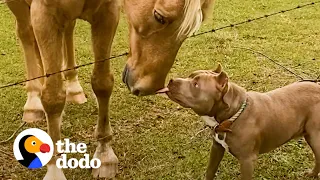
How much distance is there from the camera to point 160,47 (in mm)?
1860

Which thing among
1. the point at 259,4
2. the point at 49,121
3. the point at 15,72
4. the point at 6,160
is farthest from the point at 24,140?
the point at 259,4

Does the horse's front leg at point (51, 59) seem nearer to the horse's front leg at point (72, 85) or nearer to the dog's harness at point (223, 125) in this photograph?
the dog's harness at point (223, 125)

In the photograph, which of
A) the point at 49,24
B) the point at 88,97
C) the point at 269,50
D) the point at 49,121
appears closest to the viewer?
the point at 49,24

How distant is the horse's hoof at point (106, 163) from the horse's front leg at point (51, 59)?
177 millimetres

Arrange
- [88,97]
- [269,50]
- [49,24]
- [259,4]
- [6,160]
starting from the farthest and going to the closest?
[259,4], [269,50], [88,97], [6,160], [49,24]

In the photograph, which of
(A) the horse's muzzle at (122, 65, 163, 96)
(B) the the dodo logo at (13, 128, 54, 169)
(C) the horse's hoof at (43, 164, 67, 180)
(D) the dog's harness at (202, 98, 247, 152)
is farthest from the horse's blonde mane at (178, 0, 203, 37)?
(C) the horse's hoof at (43, 164, 67, 180)

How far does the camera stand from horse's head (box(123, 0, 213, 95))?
1.75 m

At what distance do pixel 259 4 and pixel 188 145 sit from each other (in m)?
3.00

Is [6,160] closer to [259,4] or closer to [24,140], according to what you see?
[24,140]

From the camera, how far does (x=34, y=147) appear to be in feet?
7.52

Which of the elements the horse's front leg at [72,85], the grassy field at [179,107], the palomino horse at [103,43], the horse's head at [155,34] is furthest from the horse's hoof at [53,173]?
the horse's front leg at [72,85]

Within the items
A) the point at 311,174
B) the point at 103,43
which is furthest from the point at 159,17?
the point at 311,174

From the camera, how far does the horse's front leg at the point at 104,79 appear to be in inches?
92.6

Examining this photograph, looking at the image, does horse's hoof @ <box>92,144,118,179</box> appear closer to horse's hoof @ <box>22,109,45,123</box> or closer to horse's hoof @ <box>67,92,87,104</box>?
horse's hoof @ <box>22,109,45,123</box>
